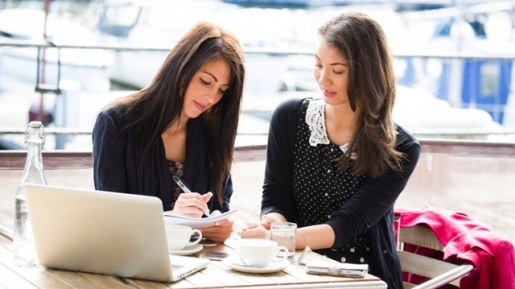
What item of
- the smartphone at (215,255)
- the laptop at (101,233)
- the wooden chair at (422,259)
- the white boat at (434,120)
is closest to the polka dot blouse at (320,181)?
the wooden chair at (422,259)

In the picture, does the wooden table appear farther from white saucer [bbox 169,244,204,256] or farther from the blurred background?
the blurred background

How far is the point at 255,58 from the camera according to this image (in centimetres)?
575

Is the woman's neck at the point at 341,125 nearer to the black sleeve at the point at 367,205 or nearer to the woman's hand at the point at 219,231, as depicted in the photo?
the black sleeve at the point at 367,205

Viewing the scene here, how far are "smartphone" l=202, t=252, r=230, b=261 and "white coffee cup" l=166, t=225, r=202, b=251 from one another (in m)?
0.06

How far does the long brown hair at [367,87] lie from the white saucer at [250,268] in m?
0.63

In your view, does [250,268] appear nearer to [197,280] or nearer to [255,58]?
[197,280]

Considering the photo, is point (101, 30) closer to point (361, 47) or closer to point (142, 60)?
point (142, 60)

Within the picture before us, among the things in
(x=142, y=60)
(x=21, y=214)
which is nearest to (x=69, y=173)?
(x=21, y=214)

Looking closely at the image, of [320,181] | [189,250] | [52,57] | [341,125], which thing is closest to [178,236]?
[189,250]

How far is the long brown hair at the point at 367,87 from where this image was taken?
9.52 ft

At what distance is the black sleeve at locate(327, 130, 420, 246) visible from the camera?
286 centimetres

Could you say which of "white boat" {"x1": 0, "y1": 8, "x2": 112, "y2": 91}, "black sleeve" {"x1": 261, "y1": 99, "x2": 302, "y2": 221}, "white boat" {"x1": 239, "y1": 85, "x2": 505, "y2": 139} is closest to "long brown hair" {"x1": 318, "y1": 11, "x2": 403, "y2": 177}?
"black sleeve" {"x1": 261, "y1": 99, "x2": 302, "y2": 221}

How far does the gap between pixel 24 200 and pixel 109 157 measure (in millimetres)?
402

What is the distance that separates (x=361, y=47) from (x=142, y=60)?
173 inches
